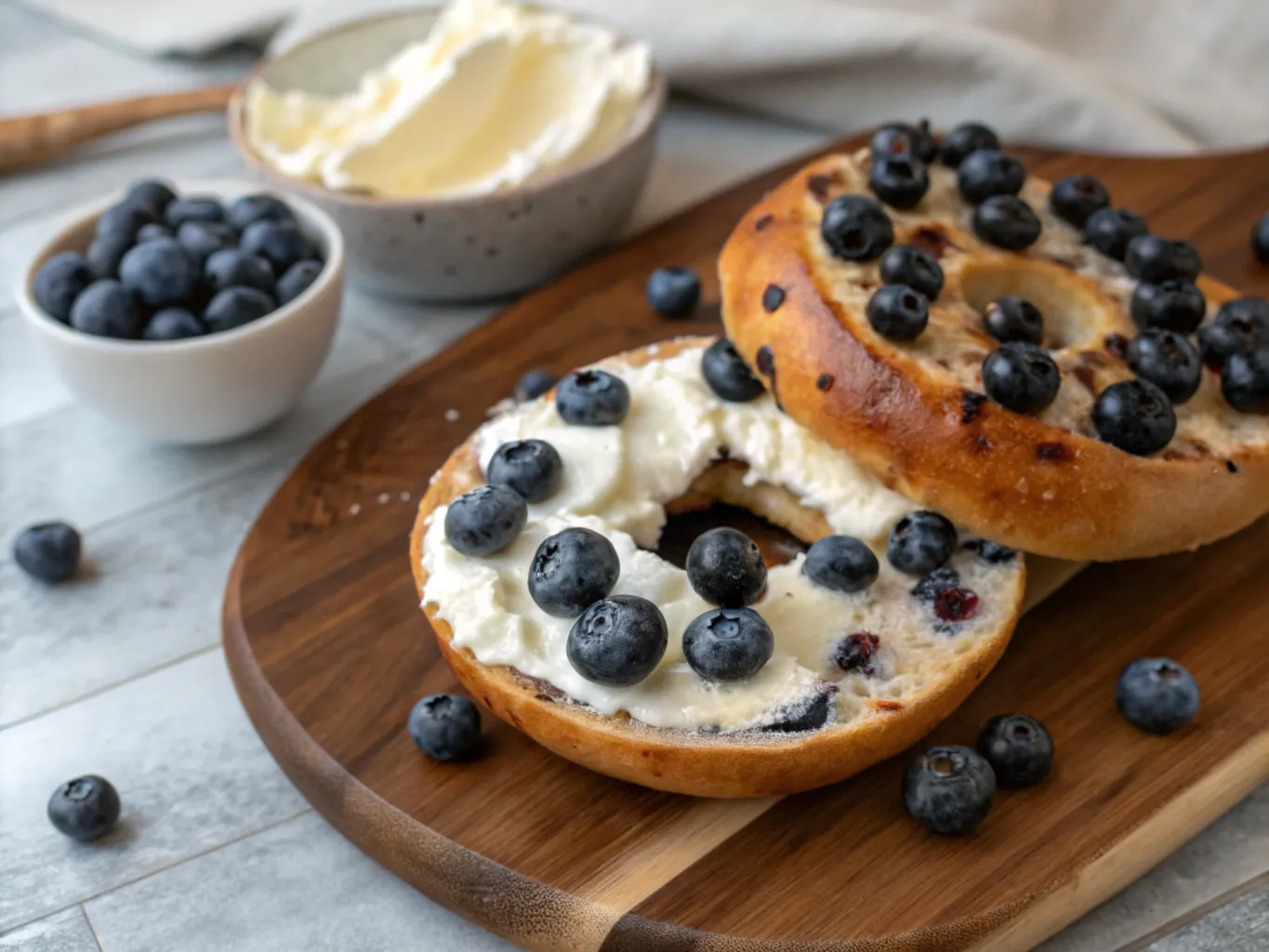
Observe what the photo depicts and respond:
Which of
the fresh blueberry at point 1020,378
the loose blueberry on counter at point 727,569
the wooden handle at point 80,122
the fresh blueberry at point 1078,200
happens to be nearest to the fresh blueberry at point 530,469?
the loose blueberry on counter at point 727,569

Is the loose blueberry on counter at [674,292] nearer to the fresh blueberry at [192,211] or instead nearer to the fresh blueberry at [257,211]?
the fresh blueberry at [257,211]

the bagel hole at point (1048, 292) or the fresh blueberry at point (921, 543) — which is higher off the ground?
the bagel hole at point (1048, 292)

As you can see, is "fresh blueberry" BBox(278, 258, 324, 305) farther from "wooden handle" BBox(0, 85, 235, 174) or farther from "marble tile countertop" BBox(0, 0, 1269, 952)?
"wooden handle" BBox(0, 85, 235, 174)

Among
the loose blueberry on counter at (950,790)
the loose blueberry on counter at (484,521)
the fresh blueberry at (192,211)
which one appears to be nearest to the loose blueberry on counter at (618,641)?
the loose blueberry on counter at (484,521)

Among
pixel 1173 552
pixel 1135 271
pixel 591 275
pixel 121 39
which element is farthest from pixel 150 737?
pixel 121 39

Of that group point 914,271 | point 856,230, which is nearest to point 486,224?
point 856,230

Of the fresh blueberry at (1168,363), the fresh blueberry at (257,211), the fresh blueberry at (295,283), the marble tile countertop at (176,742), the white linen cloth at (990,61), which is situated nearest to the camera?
the marble tile countertop at (176,742)

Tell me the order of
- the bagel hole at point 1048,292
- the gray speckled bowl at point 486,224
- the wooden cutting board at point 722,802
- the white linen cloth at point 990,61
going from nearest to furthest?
the wooden cutting board at point 722,802, the bagel hole at point 1048,292, the gray speckled bowl at point 486,224, the white linen cloth at point 990,61

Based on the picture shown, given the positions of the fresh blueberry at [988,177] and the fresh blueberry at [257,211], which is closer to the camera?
the fresh blueberry at [988,177]

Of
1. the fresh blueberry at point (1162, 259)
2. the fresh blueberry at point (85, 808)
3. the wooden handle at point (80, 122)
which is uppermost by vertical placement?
the fresh blueberry at point (1162, 259)
